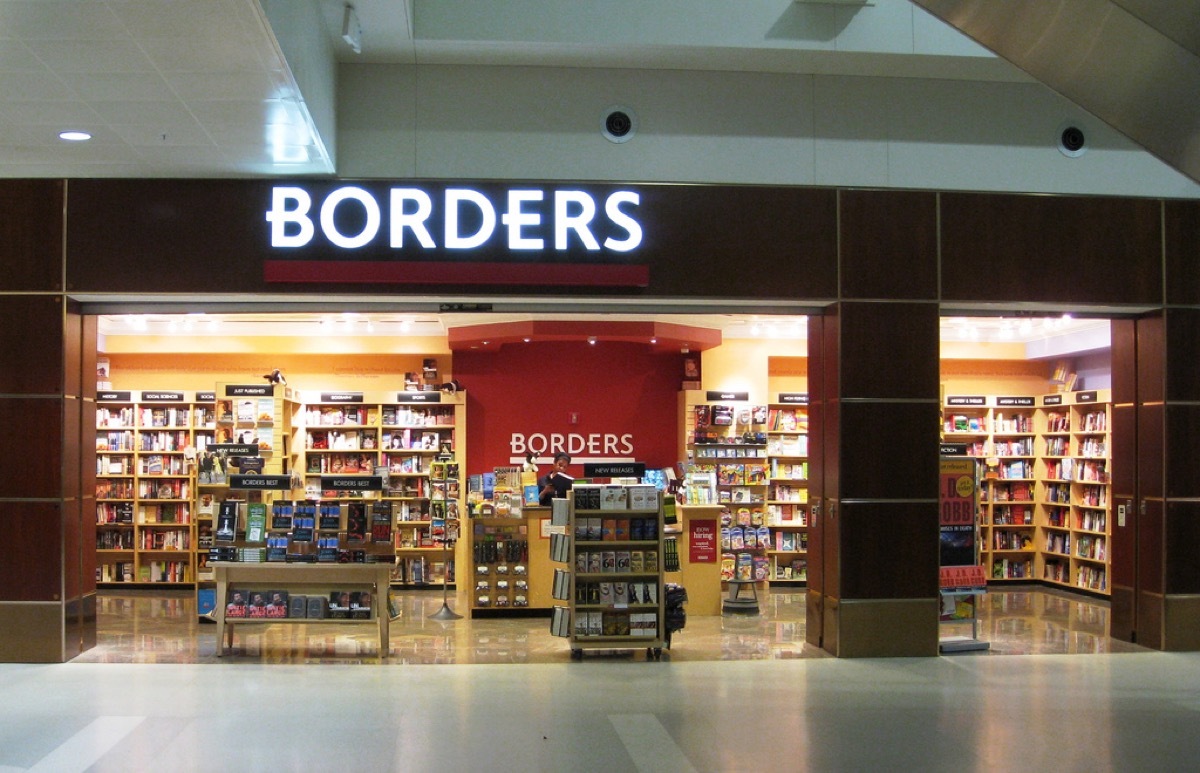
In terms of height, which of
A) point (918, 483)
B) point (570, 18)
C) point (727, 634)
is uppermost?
point (570, 18)

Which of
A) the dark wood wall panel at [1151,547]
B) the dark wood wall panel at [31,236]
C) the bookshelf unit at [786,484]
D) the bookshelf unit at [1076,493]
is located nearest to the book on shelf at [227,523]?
the dark wood wall panel at [31,236]

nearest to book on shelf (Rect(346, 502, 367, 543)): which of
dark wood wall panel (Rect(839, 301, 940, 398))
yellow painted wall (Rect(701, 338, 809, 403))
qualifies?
dark wood wall panel (Rect(839, 301, 940, 398))

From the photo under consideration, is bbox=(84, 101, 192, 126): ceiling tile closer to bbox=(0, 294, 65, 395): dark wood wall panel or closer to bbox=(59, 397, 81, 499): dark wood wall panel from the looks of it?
bbox=(0, 294, 65, 395): dark wood wall panel

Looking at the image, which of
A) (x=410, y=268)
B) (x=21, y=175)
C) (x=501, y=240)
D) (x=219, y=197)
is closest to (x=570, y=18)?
(x=501, y=240)

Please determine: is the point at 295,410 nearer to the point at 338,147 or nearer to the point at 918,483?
the point at 338,147

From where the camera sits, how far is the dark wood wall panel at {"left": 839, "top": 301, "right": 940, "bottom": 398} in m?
8.45

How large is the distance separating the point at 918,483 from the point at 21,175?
750cm

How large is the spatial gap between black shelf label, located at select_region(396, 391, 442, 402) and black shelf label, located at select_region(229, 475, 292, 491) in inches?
166

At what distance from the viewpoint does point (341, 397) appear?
1340 cm

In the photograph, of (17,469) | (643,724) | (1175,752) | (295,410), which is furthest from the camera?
(295,410)

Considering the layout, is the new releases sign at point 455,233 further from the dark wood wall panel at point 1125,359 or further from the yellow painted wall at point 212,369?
the yellow painted wall at point 212,369

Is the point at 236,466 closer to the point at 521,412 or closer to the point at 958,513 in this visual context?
the point at 521,412

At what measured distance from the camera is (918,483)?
848 centimetres

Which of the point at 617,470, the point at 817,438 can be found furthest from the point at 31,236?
the point at 817,438
